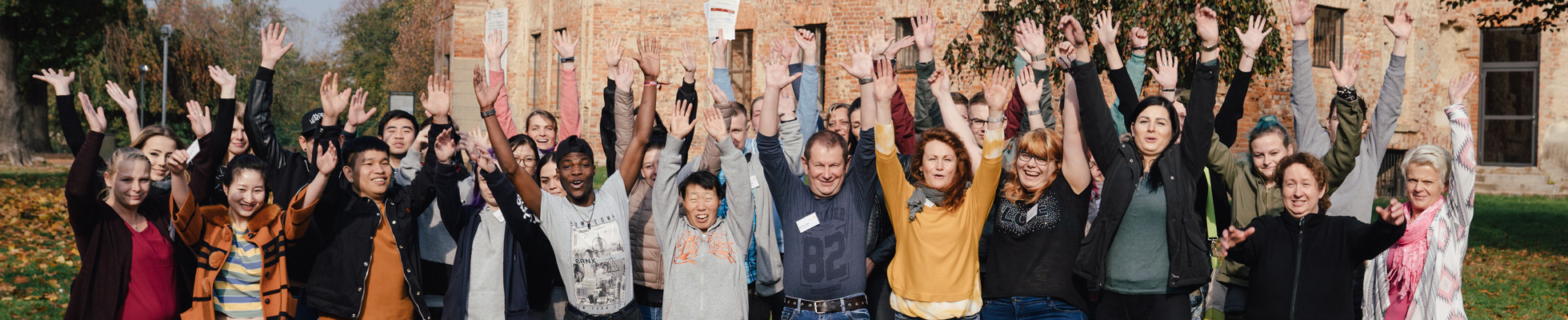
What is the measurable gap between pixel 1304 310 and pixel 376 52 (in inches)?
2556

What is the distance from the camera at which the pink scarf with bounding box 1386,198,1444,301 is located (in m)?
5.11

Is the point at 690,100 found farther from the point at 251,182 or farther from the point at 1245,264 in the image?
the point at 1245,264

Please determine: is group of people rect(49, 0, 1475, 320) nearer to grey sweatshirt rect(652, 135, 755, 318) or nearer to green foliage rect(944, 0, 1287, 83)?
grey sweatshirt rect(652, 135, 755, 318)

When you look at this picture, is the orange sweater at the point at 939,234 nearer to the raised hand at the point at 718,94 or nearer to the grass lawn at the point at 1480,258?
the raised hand at the point at 718,94

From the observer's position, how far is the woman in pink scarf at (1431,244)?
504 cm

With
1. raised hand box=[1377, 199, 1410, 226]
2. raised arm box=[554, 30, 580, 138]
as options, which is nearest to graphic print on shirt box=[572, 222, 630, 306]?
raised arm box=[554, 30, 580, 138]

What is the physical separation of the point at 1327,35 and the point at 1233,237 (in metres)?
16.0

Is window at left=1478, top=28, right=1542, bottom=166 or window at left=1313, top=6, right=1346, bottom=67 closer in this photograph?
window at left=1313, top=6, right=1346, bottom=67

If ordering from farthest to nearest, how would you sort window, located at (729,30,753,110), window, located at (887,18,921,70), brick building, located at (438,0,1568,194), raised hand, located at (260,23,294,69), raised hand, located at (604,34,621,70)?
window, located at (729,30,753,110) < window, located at (887,18,921,70) < brick building, located at (438,0,1568,194) < raised hand, located at (604,34,621,70) < raised hand, located at (260,23,294,69)

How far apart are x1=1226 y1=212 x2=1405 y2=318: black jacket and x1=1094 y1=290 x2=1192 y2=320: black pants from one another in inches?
11.4

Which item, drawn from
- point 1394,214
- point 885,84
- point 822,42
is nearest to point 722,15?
A: point 885,84

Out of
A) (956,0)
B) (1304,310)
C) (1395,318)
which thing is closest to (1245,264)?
(1304,310)

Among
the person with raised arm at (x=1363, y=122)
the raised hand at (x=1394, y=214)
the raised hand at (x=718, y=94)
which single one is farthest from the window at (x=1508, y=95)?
the raised hand at (x=1394, y=214)

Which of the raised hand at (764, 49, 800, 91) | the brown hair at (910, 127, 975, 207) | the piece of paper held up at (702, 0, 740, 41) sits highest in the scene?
the piece of paper held up at (702, 0, 740, 41)
